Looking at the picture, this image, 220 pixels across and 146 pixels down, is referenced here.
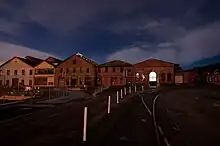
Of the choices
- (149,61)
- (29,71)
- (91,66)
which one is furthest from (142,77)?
(29,71)

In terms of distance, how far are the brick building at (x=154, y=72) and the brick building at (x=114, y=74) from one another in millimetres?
2791

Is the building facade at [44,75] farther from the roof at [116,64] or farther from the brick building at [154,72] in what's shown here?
the brick building at [154,72]

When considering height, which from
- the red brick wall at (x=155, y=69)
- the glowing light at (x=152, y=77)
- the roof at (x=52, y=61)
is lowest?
the glowing light at (x=152, y=77)

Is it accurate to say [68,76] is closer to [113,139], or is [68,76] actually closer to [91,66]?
[91,66]

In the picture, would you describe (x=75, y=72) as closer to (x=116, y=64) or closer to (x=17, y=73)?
(x=116, y=64)

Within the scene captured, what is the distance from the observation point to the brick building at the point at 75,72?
9431 centimetres

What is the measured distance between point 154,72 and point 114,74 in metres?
13.8

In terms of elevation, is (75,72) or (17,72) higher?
(17,72)

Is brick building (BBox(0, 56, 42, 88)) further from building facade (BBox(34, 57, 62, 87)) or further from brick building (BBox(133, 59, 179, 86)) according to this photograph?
brick building (BBox(133, 59, 179, 86))

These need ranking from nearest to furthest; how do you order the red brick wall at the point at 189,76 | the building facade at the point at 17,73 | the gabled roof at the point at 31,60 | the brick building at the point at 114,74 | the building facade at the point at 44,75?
the brick building at the point at 114,74 → the red brick wall at the point at 189,76 → the building facade at the point at 44,75 → the building facade at the point at 17,73 → the gabled roof at the point at 31,60

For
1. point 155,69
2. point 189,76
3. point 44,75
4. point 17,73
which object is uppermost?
point 155,69

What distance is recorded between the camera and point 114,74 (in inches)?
3622

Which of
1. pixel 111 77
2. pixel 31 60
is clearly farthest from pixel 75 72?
pixel 31 60

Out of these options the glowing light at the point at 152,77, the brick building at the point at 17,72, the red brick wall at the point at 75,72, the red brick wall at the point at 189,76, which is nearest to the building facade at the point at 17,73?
the brick building at the point at 17,72
